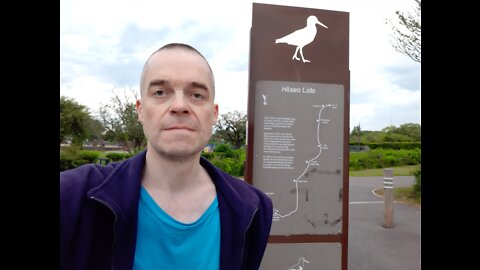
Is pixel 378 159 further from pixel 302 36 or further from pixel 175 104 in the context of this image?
pixel 175 104

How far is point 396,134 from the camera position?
22047 mm

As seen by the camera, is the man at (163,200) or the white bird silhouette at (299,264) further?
the white bird silhouette at (299,264)

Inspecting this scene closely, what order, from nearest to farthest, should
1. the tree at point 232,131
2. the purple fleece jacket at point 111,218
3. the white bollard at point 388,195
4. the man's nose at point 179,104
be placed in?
the purple fleece jacket at point 111,218
the man's nose at point 179,104
the white bollard at point 388,195
the tree at point 232,131

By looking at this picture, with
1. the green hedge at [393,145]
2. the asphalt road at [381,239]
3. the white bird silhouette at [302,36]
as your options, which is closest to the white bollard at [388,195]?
the asphalt road at [381,239]

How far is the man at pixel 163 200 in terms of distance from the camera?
3.48 ft

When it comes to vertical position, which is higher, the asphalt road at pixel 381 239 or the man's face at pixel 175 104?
the man's face at pixel 175 104

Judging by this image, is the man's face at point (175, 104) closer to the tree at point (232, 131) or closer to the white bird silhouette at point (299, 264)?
→ the white bird silhouette at point (299, 264)

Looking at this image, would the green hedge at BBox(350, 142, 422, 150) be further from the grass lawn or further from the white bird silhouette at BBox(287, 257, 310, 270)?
the white bird silhouette at BBox(287, 257, 310, 270)

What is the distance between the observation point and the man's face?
44.8 inches

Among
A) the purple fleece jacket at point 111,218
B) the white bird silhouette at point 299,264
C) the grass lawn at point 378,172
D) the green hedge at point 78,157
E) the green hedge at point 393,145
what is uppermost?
the green hedge at point 393,145

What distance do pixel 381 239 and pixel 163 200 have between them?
560cm
